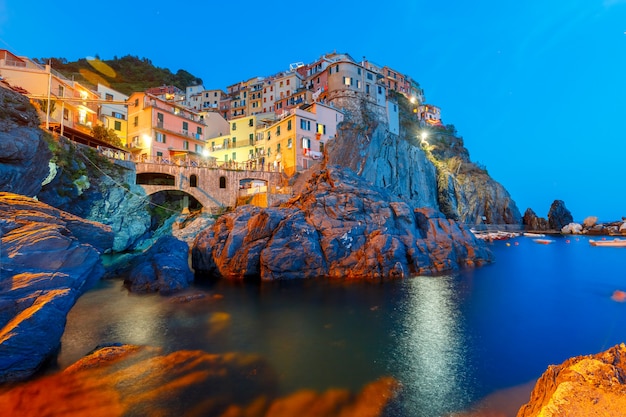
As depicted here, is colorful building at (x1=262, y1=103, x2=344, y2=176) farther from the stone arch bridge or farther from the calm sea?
the calm sea

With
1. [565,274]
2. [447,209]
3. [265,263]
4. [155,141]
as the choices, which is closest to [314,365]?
[265,263]

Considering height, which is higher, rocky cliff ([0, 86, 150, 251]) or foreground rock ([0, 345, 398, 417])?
rocky cliff ([0, 86, 150, 251])

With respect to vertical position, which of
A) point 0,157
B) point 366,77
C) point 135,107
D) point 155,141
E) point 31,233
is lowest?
point 31,233

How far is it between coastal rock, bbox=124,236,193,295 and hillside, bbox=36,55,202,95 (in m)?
92.1

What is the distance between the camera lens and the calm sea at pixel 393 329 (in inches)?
443

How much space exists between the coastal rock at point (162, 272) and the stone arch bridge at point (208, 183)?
59.0ft

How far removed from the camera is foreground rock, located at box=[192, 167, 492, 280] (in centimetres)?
2795

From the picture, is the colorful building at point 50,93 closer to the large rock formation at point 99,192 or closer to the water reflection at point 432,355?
the large rock formation at point 99,192

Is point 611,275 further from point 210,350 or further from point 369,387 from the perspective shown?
point 210,350

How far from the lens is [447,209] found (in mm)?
73062

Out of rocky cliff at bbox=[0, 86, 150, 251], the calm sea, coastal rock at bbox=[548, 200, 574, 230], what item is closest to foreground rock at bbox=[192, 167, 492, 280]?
the calm sea

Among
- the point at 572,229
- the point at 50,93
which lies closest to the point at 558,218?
the point at 572,229

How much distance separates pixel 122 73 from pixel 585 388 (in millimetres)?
138987

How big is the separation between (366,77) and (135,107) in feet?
150
